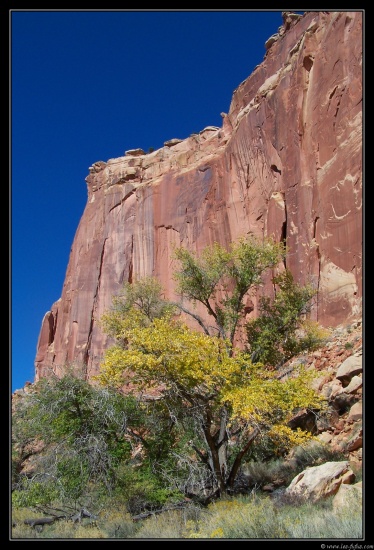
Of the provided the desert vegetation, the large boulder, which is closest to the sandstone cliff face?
the desert vegetation

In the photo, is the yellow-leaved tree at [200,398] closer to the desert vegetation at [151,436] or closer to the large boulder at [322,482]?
the desert vegetation at [151,436]

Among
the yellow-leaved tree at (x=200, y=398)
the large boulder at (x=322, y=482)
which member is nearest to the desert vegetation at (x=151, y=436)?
the yellow-leaved tree at (x=200, y=398)

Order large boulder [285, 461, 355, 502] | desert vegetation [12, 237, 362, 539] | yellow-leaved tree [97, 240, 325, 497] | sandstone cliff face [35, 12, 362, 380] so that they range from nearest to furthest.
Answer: large boulder [285, 461, 355, 502] → desert vegetation [12, 237, 362, 539] → yellow-leaved tree [97, 240, 325, 497] → sandstone cliff face [35, 12, 362, 380]

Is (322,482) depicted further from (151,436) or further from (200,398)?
(151,436)

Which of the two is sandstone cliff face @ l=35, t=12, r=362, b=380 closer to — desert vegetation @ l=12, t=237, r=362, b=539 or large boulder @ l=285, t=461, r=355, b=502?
desert vegetation @ l=12, t=237, r=362, b=539

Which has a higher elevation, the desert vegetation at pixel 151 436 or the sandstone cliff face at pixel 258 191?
the sandstone cliff face at pixel 258 191

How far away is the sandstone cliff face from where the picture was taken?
840 inches

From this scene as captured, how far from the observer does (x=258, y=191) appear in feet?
103

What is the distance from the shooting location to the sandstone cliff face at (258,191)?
2134 cm

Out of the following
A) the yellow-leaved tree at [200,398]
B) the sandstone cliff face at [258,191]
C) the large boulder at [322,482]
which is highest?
the sandstone cliff face at [258,191]

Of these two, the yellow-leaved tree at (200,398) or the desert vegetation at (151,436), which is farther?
the yellow-leaved tree at (200,398)

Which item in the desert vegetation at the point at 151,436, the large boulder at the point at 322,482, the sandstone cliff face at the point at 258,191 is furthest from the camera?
the sandstone cliff face at the point at 258,191

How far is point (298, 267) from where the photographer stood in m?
24.2

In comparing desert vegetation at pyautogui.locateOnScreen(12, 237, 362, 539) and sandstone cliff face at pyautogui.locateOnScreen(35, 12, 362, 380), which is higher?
sandstone cliff face at pyautogui.locateOnScreen(35, 12, 362, 380)
